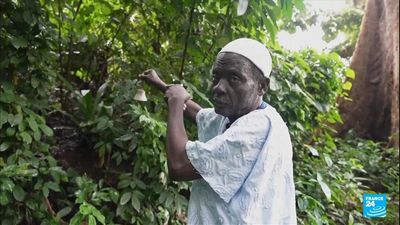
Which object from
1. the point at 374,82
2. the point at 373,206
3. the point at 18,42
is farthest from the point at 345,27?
the point at 18,42

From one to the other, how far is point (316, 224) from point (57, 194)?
5.14 feet

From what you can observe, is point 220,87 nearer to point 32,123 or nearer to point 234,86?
point 234,86

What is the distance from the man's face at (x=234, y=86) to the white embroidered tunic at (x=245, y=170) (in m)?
0.06

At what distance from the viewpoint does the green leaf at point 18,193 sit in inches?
95.0

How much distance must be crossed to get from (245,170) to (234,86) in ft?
0.95

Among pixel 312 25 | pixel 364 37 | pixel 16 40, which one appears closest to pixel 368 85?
pixel 364 37

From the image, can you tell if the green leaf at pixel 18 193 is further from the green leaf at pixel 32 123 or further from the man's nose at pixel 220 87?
the man's nose at pixel 220 87

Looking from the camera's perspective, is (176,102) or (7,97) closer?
(176,102)

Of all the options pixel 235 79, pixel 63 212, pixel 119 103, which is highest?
pixel 235 79

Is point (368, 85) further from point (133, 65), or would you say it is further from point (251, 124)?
point (251, 124)

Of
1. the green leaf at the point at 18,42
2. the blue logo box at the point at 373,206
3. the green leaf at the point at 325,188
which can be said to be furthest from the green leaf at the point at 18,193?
the blue logo box at the point at 373,206

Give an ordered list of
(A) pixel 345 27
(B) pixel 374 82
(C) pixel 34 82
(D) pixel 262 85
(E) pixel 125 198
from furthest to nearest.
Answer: (A) pixel 345 27 → (B) pixel 374 82 → (C) pixel 34 82 → (E) pixel 125 198 → (D) pixel 262 85

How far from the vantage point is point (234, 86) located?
160 centimetres

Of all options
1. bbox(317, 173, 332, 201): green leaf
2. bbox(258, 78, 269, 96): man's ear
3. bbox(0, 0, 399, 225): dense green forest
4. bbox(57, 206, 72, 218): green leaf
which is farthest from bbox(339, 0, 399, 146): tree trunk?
bbox(258, 78, 269, 96): man's ear
